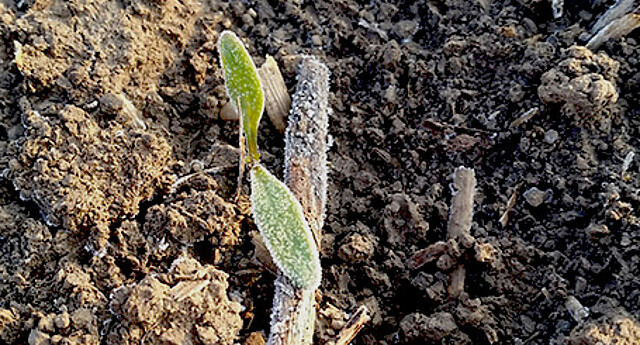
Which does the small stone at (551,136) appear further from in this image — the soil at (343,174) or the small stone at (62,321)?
the small stone at (62,321)

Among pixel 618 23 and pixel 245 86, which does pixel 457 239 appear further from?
pixel 618 23

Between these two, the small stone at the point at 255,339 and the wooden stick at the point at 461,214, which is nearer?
the small stone at the point at 255,339

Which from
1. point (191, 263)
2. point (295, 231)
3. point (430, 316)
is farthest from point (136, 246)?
point (430, 316)

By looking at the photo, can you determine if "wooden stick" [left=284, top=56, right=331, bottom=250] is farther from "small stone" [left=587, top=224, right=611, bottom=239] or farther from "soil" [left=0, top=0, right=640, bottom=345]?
"small stone" [left=587, top=224, right=611, bottom=239]

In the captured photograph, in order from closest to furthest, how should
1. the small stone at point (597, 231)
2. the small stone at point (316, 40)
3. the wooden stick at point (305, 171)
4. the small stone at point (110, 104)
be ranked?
the wooden stick at point (305, 171) → the small stone at point (597, 231) → the small stone at point (110, 104) → the small stone at point (316, 40)

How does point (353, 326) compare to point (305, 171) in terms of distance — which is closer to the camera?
point (353, 326)

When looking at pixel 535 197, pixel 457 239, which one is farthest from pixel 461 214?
pixel 535 197

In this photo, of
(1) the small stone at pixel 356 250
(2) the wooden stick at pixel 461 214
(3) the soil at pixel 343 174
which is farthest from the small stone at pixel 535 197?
(1) the small stone at pixel 356 250
